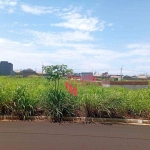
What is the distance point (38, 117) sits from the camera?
272 inches

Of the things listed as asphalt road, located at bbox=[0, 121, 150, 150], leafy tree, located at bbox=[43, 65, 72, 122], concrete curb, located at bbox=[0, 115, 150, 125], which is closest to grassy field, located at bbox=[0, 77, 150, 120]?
leafy tree, located at bbox=[43, 65, 72, 122]

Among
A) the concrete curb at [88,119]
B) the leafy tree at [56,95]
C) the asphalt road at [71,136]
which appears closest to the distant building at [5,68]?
the leafy tree at [56,95]

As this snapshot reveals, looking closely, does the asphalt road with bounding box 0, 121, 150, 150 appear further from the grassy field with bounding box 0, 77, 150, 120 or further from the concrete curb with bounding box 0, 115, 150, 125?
the grassy field with bounding box 0, 77, 150, 120

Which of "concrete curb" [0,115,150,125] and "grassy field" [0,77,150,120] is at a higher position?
"grassy field" [0,77,150,120]

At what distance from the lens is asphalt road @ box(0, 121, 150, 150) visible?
462cm

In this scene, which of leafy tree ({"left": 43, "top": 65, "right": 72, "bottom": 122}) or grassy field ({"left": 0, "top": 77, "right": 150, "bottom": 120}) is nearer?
leafy tree ({"left": 43, "top": 65, "right": 72, "bottom": 122})

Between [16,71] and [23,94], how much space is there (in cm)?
2573

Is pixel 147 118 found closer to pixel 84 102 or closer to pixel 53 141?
pixel 84 102

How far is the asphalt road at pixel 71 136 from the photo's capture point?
4.62 metres

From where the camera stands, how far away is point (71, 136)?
5.29 metres

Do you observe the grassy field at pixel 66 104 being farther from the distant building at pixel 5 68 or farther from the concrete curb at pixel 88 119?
the distant building at pixel 5 68

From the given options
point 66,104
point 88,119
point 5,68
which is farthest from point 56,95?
point 5,68

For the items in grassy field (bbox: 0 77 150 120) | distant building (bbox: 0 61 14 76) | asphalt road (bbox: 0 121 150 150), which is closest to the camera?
asphalt road (bbox: 0 121 150 150)

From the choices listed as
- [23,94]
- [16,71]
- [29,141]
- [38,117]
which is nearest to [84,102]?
[38,117]
